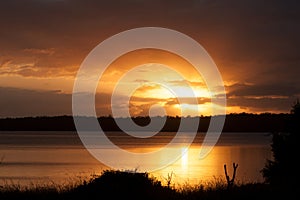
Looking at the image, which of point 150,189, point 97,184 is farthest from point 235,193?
point 97,184

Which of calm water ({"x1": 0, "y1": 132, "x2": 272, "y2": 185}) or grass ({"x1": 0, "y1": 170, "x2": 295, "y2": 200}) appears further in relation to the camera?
calm water ({"x1": 0, "y1": 132, "x2": 272, "y2": 185})

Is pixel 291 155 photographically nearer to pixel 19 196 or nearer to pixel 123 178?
pixel 123 178

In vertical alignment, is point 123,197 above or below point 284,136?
below

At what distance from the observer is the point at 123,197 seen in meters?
16.1

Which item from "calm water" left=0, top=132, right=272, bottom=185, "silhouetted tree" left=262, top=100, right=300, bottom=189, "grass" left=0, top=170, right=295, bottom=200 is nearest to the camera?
"grass" left=0, top=170, right=295, bottom=200

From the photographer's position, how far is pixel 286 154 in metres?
23.1

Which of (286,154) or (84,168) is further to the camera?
(84,168)

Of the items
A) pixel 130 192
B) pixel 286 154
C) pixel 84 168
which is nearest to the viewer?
pixel 130 192

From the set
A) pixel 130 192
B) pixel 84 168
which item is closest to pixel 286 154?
Answer: pixel 130 192

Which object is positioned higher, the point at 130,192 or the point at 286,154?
the point at 286,154

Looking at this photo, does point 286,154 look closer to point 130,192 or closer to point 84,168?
point 130,192

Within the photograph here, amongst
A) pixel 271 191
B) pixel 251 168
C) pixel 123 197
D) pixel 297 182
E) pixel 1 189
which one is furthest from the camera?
pixel 251 168

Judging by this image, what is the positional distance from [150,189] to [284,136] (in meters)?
9.37

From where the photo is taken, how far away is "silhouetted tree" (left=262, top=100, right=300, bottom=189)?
74.0 ft
